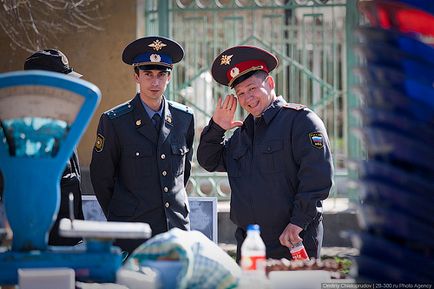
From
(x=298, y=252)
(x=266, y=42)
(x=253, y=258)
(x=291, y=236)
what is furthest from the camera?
(x=266, y=42)

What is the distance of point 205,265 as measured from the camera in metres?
2.55

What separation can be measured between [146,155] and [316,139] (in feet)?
3.21

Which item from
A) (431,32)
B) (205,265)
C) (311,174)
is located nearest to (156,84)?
(311,174)

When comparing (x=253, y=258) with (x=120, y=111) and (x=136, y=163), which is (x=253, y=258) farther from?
(x=120, y=111)

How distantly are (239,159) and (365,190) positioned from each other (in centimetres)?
218

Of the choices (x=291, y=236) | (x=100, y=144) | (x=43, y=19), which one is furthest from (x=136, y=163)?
(x=43, y=19)

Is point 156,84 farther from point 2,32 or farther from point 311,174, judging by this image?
point 2,32

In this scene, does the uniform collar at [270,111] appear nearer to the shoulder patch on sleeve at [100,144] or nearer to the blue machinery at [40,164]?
the shoulder patch on sleeve at [100,144]

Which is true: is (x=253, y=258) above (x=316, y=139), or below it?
below

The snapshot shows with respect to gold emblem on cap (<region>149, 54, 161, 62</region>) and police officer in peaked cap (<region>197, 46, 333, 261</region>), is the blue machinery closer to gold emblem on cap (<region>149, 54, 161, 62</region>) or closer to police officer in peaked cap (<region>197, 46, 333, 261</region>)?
police officer in peaked cap (<region>197, 46, 333, 261</region>)

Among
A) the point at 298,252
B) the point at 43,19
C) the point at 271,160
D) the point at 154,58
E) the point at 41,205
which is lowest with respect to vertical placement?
the point at 298,252

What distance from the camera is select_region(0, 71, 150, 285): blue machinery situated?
246 centimetres

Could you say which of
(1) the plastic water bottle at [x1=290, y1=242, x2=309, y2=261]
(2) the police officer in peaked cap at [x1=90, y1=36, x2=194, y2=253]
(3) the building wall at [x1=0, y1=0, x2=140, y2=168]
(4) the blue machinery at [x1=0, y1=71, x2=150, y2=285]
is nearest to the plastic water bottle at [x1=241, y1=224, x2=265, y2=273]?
(4) the blue machinery at [x1=0, y1=71, x2=150, y2=285]

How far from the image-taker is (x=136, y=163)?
4.75 meters
